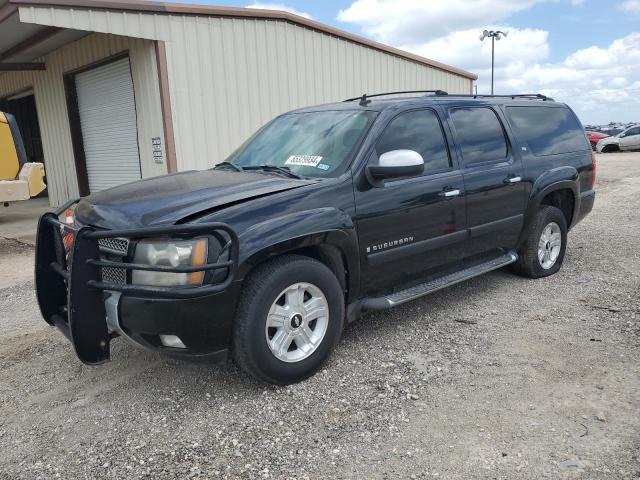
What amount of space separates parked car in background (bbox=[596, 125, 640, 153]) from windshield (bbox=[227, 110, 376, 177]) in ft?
90.3

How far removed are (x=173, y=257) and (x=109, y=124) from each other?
926cm

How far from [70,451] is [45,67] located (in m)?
12.1

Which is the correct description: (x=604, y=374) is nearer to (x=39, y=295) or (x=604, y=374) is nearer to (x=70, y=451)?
(x=70, y=451)

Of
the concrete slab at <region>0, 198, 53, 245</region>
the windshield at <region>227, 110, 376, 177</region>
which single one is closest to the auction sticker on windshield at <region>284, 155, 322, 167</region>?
the windshield at <region>227, 110, 376, 177</region>

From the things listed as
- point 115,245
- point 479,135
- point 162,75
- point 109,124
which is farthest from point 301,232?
point 109,124

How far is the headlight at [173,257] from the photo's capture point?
9.67 ft

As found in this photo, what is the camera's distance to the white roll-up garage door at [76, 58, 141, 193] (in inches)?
411

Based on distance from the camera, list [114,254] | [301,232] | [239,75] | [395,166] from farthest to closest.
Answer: [239,75] → [395,166] → [301,232] → [114,254]

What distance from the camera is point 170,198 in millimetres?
3340

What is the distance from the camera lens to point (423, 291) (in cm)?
415

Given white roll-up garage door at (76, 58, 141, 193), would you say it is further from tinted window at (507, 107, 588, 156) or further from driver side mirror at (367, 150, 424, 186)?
driver side mirror at (367, 150, 424, 186)

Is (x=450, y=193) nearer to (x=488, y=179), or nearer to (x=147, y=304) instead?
(x=488, y=179)

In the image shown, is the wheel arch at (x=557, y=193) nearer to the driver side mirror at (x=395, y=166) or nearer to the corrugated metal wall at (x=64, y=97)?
the driver side mirror at (x=395, y=166)

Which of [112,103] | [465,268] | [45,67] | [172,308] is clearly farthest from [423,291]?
[45,67]
